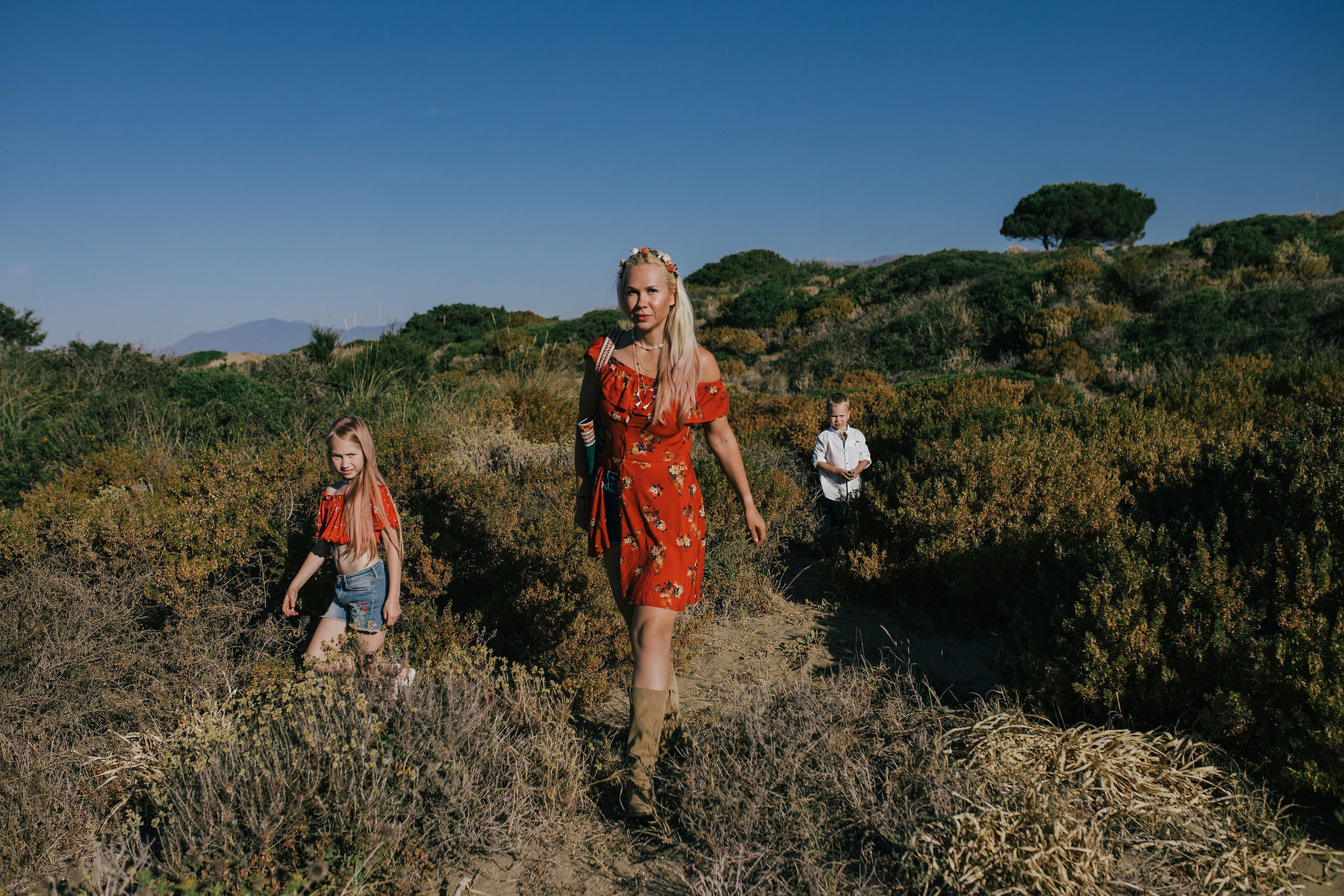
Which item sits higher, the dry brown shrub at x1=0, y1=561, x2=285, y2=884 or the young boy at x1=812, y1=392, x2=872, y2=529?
the young boy at x1=812, y1=392, x2=872, y2=529

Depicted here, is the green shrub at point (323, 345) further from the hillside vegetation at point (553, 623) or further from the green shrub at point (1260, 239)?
the green shrub at point (1260, 239)

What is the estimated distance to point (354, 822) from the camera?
2348 mm

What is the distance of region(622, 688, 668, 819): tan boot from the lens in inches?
101

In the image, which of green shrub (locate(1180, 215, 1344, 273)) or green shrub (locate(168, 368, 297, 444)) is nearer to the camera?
green shrub (locate(168, 368, 297, 444))

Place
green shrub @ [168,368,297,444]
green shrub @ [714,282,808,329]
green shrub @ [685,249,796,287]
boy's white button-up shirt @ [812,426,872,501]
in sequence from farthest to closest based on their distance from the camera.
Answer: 1. green shrub @ [685,249,796,287]
2. green shrub @ [714,282,808,329]
3. green shrub @ [168,368,297,444]
4. boy's white button-up shirt @ [812,426,872,501]

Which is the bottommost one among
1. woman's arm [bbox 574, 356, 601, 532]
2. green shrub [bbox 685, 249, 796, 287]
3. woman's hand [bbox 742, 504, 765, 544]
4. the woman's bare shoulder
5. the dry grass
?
the dry grass

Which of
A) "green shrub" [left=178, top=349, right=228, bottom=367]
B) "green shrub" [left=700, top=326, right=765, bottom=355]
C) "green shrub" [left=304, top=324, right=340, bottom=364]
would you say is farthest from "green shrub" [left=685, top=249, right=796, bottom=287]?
"green shrub" [left=304, top=324, right=340, bottom=364]

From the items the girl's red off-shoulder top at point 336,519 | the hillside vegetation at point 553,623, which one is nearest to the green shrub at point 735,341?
the hillside vegetation at point 553,623

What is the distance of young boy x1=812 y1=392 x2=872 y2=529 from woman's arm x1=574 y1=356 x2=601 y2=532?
350 centimetres

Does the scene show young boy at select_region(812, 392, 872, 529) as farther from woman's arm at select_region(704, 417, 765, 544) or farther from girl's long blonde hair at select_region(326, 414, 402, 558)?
girl's long blonde hair at select_region(326, 414, 402, 558)

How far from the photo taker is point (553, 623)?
11.8 ft

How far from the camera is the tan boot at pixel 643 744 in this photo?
2.55m

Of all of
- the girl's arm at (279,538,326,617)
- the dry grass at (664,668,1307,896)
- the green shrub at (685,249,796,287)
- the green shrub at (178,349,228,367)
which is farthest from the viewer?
the green shrub at (685,249,796,287)

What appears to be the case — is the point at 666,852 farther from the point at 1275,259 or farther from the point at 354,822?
the point at 1275,259
